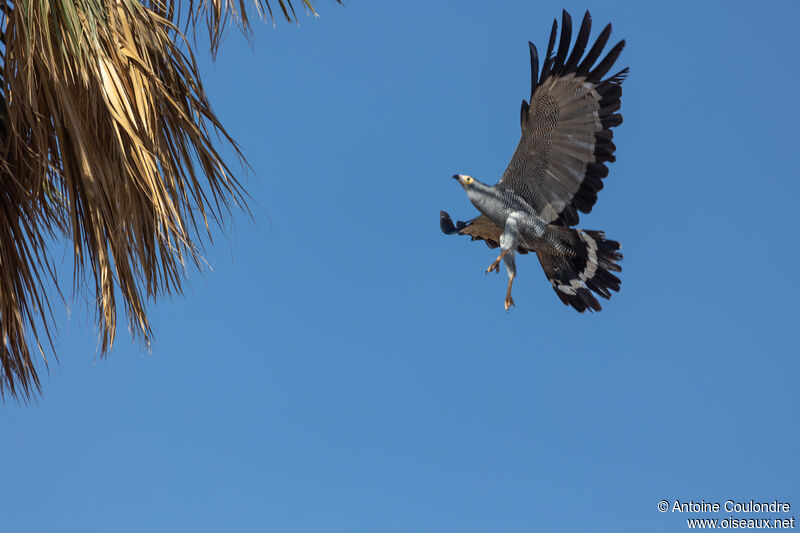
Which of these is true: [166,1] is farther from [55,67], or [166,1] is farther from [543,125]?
[543,125]

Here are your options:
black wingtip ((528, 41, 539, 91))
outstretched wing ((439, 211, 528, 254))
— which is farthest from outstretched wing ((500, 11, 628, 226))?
outstretched wing ((439, 211, 528, 254))

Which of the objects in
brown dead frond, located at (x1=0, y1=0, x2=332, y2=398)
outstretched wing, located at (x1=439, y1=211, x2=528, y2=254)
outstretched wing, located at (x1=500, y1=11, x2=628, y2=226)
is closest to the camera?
brown dead frond, located at (x1=0, y1=0, x2=332, y2=398)

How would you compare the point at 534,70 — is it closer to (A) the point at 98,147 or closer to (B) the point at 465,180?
(B) the point at 465,180

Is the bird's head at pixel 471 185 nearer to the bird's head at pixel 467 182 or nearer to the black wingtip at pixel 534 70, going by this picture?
the bird's head at pixel 467 182

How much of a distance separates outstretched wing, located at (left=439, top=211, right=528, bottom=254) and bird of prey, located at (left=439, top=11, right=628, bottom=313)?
0.12m

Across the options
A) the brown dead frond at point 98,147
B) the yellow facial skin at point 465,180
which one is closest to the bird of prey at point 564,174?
the yellow facial skin at point 465,180

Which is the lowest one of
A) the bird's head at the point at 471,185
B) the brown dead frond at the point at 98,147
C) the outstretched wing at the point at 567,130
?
the brown dead frond at the point at 98,147

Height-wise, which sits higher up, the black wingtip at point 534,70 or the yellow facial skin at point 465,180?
the black wingtip at point 534,70

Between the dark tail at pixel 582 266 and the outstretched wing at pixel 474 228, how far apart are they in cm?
34

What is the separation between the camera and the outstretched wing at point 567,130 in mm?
3965

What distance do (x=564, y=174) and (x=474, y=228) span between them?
53 centimetres

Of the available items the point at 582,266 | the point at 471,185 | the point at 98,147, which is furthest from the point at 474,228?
the point at 98,147

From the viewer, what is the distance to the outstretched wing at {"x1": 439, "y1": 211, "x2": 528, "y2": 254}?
4262mm

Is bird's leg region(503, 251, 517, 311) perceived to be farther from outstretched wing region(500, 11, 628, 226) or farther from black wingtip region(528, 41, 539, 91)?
black wingtip region(528, 41, 539, 91)
